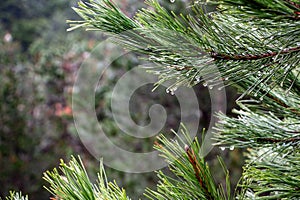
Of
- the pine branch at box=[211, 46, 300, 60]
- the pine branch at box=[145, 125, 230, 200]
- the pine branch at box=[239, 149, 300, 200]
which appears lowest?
the pine branch at box=[239, 149, 300, 200]

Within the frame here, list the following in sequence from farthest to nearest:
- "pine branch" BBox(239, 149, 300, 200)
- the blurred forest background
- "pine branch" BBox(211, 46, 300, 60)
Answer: the blurred forest background < "pine branch" BBox(239, 149, 300, 200) < "pine branch" BBox(211, 46, 300, 60)

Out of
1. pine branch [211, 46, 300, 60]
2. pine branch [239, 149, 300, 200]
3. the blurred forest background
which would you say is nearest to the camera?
pine branch [211, 46, 300, 60]

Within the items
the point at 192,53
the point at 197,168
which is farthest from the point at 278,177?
the point at 192,53

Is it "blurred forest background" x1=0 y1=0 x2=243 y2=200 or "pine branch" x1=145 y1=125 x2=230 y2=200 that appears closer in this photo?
"pine branch" x1=145 y1=125 x2=230 y2=200

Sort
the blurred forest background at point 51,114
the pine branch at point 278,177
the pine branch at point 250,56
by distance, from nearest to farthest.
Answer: the pine branch at point 250,56 < the pine branch at point 278,177 < the blurred forest background at point 51,114

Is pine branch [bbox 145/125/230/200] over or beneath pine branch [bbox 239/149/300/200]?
over

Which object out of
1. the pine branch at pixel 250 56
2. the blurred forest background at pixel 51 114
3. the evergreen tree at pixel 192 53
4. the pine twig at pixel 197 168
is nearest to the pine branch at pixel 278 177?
the evergreen tree at pixel 192 53

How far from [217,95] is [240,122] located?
2.77 m

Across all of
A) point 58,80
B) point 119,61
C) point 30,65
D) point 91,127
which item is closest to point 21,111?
point 58,80

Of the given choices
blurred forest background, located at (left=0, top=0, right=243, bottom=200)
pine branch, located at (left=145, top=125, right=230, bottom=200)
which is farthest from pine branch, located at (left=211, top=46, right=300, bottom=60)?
blurred forest background, located at (left=0, top=0, right=243, bottom=200)

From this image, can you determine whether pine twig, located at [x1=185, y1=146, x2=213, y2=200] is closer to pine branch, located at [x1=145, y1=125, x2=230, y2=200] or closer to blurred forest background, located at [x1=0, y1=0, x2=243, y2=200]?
pine branch, located at [x1=145, y1=125, x2=230, y2=200]

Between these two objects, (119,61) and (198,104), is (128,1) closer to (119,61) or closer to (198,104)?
(119,61)

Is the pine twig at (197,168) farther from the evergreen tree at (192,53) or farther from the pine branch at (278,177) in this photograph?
the pine branch at (278,177)

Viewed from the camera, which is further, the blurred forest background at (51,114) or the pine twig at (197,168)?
the blurred forest background at (51,114)
